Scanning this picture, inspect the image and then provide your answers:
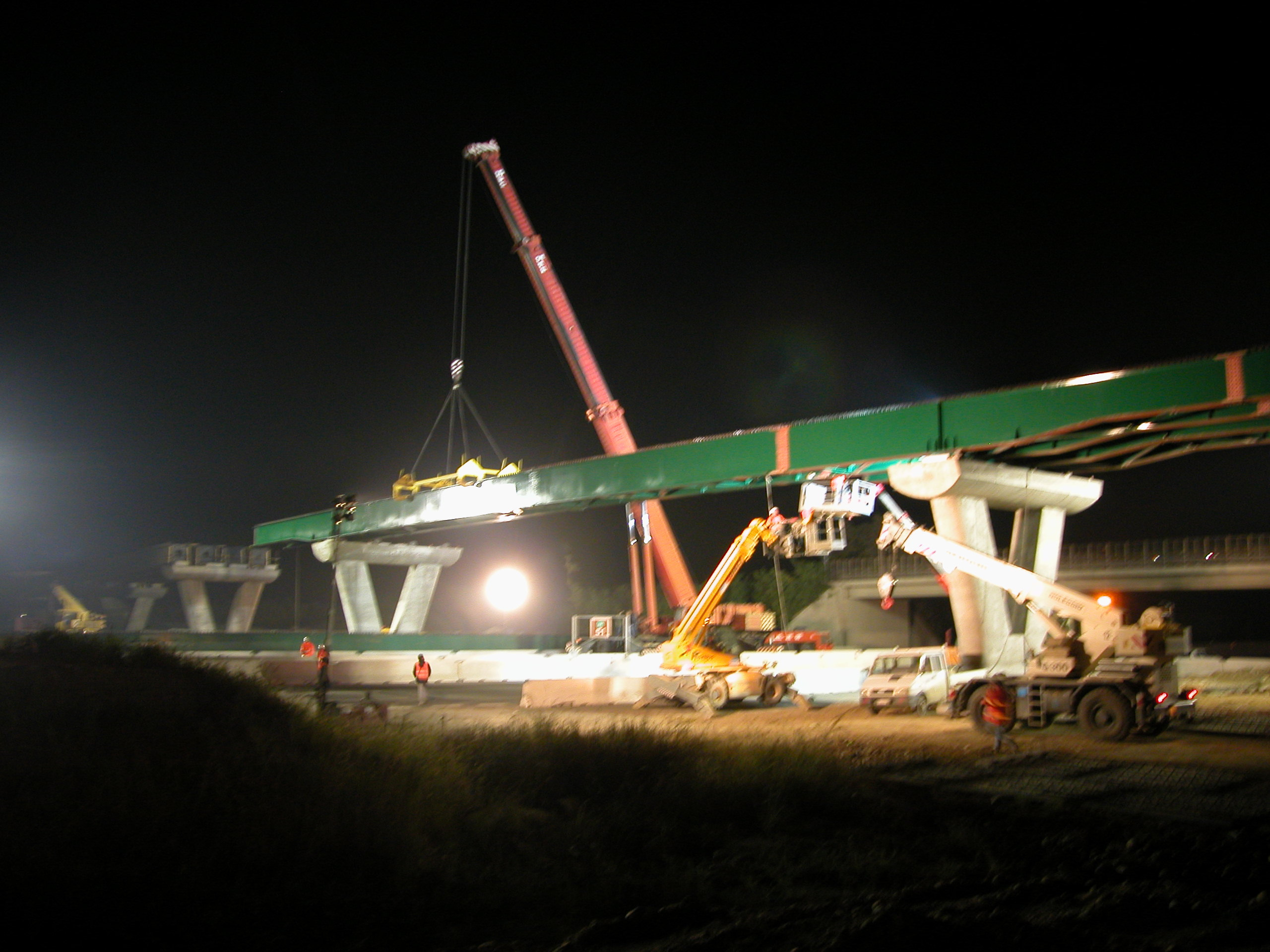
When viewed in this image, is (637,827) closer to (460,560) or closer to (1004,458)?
(1004,458)

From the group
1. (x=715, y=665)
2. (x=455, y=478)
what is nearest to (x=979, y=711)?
(x=715, y=665)

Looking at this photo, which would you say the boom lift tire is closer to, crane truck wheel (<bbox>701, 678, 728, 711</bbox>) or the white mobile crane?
the white mobile crane

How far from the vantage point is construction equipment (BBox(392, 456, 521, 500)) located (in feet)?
125

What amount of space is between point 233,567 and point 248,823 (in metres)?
60.8

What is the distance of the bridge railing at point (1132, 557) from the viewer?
4450 cm

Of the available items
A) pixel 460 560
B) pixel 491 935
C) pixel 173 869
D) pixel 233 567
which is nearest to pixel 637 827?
pixel 491 935

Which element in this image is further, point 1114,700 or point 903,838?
point 1114,700

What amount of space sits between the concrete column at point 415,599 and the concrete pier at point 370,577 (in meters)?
0.03

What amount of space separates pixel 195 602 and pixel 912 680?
5418 cm

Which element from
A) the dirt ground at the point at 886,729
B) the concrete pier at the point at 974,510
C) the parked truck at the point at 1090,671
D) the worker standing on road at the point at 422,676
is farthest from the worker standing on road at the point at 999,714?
the worker standing on road at the point at 422,676

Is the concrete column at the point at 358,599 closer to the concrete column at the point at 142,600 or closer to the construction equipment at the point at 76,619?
the construction equipment at the point at 76,619

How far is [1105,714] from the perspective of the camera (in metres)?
18.1

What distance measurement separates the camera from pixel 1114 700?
1794cm

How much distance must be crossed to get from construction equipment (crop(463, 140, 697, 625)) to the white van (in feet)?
78.9
